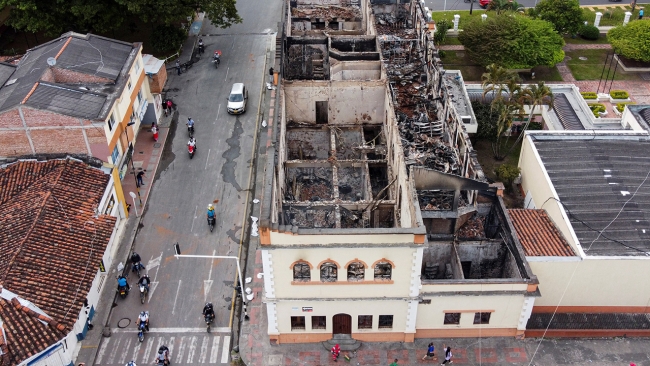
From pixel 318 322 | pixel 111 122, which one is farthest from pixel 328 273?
pixel 111 122

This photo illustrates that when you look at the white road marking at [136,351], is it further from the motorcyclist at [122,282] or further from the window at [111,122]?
the window at [111,122]

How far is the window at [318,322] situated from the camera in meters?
37.2

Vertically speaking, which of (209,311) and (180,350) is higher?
(209,311)

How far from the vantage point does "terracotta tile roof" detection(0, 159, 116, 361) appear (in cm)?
3425

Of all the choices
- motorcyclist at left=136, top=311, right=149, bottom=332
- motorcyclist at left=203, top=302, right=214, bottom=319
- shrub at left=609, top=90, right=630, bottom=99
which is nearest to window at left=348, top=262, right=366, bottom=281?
motorcyclist at left=203, top=302, right=214, bottom=319

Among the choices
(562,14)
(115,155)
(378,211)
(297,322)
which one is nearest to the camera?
(297,322)

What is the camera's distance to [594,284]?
38.1 metres

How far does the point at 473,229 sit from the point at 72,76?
3211 centimetres

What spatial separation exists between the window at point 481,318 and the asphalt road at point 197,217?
1532 cm

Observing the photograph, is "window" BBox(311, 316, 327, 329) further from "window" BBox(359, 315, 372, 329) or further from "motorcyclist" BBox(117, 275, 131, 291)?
"motorcyclist" BBox(117, 275, 131, 291)

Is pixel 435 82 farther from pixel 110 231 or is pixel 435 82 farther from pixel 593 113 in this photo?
pixel 110 231

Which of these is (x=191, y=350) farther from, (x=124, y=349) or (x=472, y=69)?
(x=472, y=69)

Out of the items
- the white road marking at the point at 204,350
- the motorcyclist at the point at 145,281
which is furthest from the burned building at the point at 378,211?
the motorcyclist at the point at 145,281

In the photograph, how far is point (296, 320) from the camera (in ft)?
123
